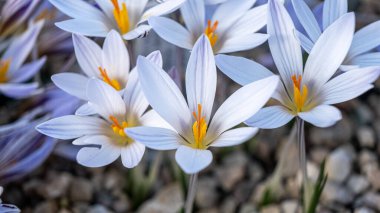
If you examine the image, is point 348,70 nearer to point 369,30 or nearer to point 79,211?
point 369,30

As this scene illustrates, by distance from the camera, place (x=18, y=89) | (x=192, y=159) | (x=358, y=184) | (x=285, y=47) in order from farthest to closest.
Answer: (x=358, y=184)
(x=18, y=89)
(x=285, y=47)
(x=192, y=159)

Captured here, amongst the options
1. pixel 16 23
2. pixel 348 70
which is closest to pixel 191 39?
pixel 348 70

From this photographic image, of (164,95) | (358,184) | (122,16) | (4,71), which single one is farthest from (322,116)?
(4,71)

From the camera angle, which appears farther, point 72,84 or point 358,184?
point 358,184

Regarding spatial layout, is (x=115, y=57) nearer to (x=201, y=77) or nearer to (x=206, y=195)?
(x=201, y=77)

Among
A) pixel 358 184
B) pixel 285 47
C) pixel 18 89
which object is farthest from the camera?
pixel 358 184

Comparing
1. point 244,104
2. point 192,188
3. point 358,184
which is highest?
point 244,104

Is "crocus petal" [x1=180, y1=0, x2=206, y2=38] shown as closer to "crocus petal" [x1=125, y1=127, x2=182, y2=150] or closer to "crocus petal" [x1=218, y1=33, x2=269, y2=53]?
"crocus petal" [x1=218, y1=33, x2=269, y2=53]
